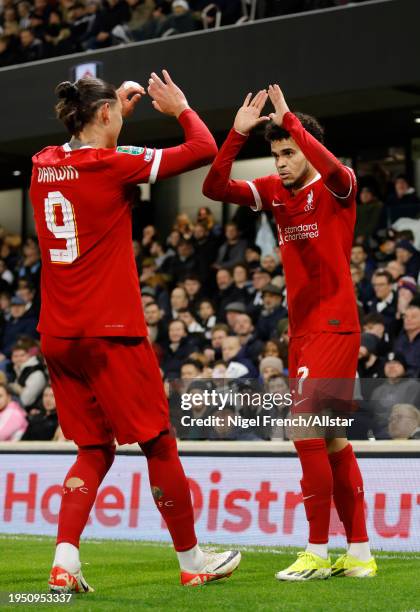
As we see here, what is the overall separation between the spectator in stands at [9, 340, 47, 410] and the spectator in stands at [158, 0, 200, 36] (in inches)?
179

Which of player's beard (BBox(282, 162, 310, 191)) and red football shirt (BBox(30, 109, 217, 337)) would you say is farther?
player's beard (BBox(282, 162, 310, 191))

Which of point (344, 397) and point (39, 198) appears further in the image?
A: point (344, 397)

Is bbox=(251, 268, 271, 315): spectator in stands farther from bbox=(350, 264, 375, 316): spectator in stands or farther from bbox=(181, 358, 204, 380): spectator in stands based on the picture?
bbox=(181, 358, 204, 380): spectator in stands

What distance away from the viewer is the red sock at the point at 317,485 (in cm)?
557

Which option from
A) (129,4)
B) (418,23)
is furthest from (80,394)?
(129,4)

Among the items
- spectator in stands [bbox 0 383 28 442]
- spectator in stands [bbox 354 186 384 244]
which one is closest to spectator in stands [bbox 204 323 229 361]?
spectator in stands [bbox 0 383 28 442]

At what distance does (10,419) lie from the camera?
38.4 feet

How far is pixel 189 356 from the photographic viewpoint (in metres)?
12.6

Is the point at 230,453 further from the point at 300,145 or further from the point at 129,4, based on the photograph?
the point at 129,4

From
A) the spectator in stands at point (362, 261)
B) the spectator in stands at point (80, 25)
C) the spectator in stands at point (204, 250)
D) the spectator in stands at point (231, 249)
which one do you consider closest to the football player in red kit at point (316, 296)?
the spectator in stands at point (362, 261)

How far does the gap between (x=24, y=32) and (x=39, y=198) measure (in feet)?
41.8

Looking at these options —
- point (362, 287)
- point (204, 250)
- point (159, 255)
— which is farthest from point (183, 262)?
point (362, 287)

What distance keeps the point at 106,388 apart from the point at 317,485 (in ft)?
3.74

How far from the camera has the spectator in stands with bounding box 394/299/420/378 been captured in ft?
35.2
